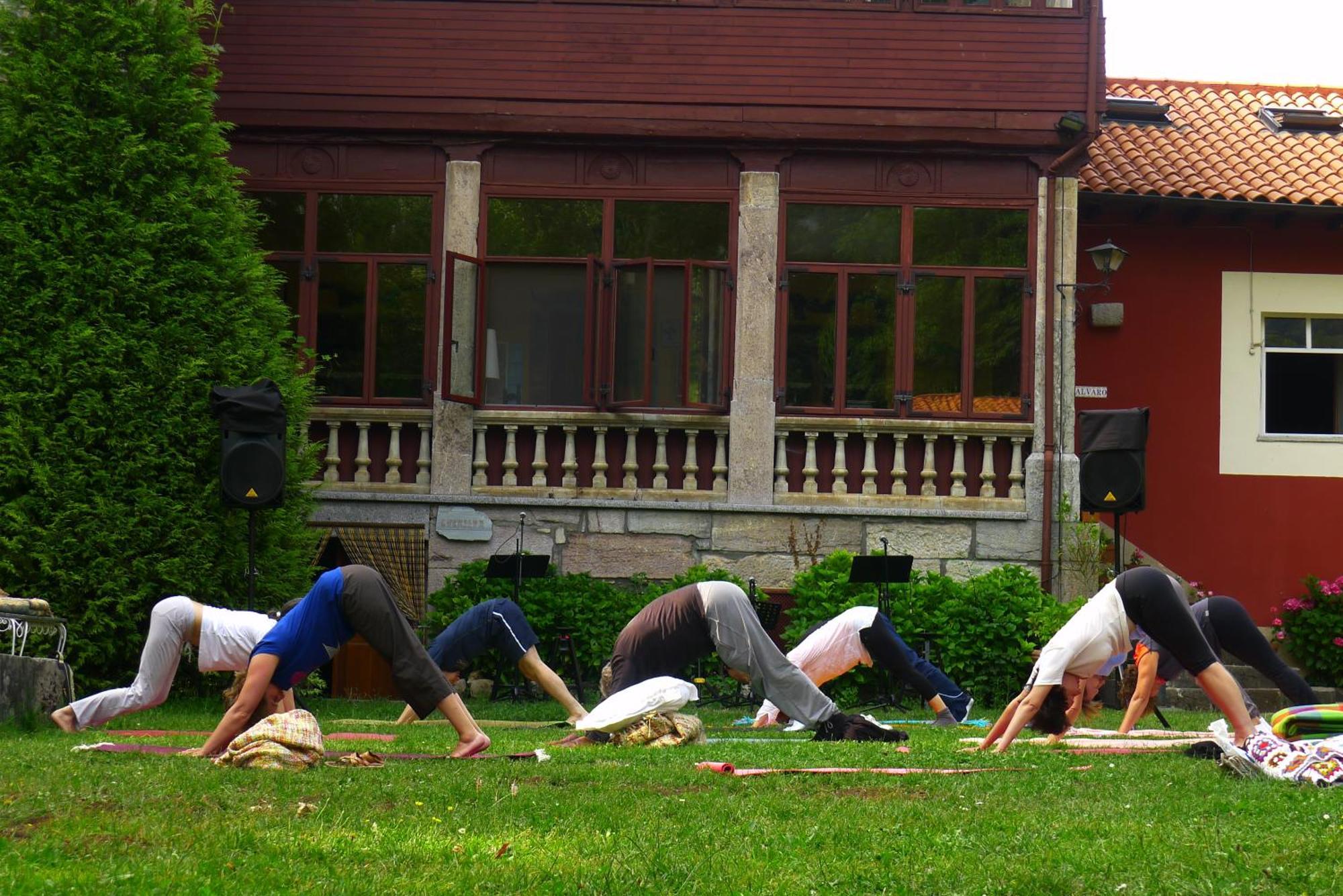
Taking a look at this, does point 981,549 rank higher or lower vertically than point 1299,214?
lower

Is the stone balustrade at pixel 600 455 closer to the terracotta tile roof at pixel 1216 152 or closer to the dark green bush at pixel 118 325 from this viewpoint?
the dark green bush at pixel 118 325

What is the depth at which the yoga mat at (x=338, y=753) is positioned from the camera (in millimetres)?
8711

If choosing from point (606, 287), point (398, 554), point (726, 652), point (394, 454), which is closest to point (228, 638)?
point (726, 652)

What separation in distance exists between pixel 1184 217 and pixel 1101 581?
4698 mm

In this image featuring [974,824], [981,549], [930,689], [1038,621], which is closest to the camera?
[974,824]

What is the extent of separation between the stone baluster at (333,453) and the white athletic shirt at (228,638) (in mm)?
6578

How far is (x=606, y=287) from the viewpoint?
17359mm

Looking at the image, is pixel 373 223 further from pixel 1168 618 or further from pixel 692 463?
pixel 1168 618

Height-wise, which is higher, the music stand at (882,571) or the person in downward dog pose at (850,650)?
the music stand at (882,571)

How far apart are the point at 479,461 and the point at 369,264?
2.29 meters

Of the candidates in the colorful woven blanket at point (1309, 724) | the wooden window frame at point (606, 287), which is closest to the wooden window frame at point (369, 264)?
the wooden window frame at point (606, 287)

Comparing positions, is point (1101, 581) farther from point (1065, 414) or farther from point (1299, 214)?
point (1299, 214)

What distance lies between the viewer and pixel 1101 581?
17.2m

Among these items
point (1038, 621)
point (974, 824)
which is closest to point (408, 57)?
point (1038, 621)
